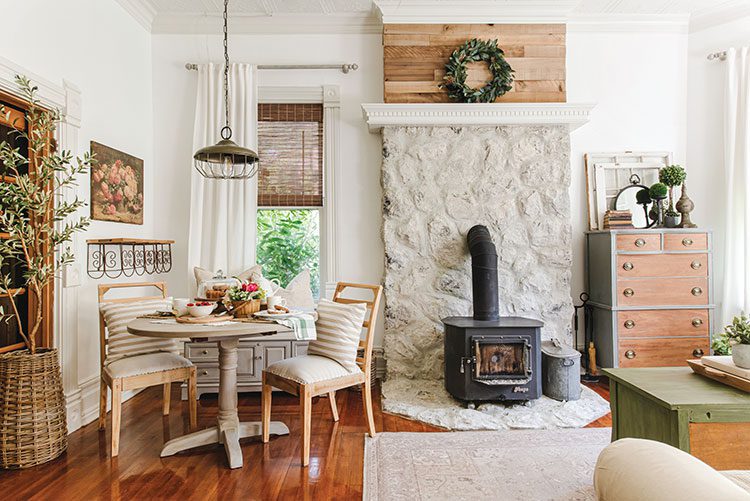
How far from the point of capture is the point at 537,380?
3355 millimetres

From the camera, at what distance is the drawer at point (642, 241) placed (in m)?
3.72

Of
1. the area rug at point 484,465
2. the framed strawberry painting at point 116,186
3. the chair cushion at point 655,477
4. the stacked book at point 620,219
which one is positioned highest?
the framed strawberry painting at point 116,186

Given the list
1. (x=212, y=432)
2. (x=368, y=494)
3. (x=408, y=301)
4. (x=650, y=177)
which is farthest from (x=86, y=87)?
(x=650, y=177)

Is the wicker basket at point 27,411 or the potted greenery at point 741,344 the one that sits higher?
the potted greenery at point 741,344

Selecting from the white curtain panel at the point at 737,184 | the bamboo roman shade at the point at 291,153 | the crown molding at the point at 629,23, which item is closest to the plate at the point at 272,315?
the bamboo roman shade at the point at 291,153

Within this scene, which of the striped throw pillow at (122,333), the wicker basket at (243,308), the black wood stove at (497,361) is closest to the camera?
the wicker basket at (243,308)

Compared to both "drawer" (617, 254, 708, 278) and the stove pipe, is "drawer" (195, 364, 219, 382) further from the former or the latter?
"drawer" (617, 254, 708, 278)

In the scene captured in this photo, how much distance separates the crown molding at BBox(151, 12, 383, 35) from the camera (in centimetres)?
415

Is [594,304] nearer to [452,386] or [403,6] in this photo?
[452,386]

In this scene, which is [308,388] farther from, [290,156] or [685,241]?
[685,241]

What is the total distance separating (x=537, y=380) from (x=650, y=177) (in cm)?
229

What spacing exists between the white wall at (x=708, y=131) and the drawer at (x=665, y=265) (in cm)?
60

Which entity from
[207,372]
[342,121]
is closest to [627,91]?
[342,121]

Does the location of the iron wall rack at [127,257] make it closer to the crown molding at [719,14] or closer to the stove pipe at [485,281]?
the stove pipe at [485,281]
